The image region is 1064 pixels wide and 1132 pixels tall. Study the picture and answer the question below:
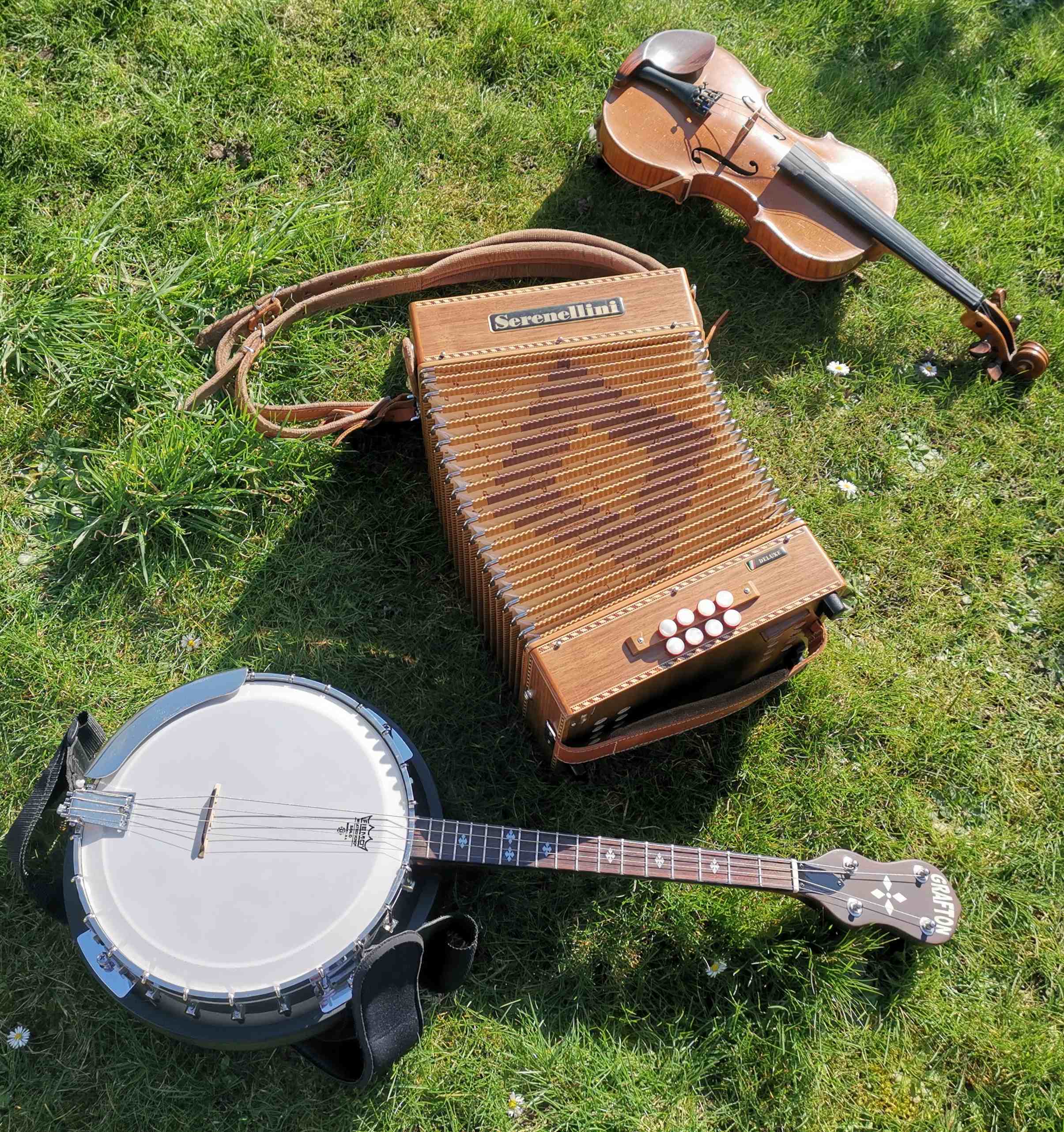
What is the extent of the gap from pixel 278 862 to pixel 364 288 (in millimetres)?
2241

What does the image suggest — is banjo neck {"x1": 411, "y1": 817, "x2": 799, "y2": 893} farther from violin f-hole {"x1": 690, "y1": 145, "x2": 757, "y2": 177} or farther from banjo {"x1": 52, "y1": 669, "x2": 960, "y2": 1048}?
violin f-hole {"x1": 690, "y1": 145, "x2": 757, "y2": 177}

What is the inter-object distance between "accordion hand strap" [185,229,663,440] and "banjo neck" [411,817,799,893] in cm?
155

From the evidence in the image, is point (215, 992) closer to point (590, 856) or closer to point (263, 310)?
point (590, 856)

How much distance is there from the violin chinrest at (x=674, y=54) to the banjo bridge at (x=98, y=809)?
3.24 meters

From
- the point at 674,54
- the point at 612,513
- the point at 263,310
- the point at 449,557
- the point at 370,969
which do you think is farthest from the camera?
the point at 674,54

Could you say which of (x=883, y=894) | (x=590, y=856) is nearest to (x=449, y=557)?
(x=590, y=856)

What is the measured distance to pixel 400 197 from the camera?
402 cm

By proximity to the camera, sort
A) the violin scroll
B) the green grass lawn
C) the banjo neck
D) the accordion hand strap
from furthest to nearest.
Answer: the violin scroll, the accordion hand strap, the green grass lawn, the banjo neck

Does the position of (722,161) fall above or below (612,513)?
above

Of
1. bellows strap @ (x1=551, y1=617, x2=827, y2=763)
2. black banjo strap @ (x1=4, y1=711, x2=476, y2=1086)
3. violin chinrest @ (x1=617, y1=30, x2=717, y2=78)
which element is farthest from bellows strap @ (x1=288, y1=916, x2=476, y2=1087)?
violin chinrest @ (x1=617, y1=30, x2=717, y2=78)

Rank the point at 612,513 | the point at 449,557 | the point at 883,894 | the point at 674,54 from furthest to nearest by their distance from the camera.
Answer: the point at 674,54 < the point at 449,557 < the point at 883,894 < the point at 612,513

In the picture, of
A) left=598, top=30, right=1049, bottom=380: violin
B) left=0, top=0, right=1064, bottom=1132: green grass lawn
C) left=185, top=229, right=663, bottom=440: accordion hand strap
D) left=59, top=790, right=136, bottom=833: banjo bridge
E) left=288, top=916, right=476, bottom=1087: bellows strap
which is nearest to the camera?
left=288, top=916, right=476, bottom=1087: bellows strap

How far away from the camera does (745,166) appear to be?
3.64 metres

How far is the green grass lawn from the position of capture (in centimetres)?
295
